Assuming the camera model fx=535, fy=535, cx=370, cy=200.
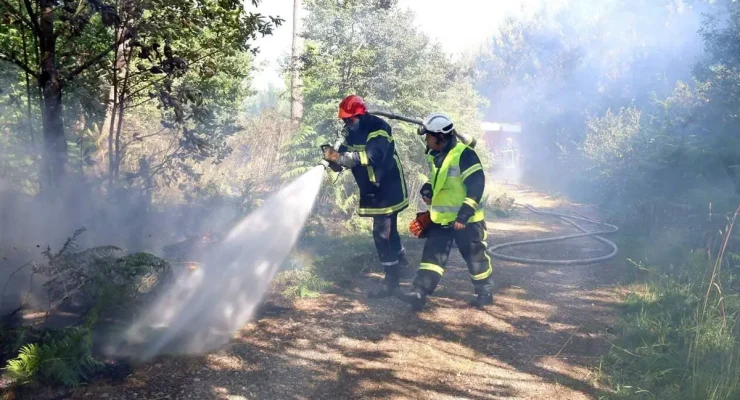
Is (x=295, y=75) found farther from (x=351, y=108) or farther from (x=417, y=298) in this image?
(x=417, y=298)

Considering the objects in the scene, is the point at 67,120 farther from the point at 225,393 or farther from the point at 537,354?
the point at 537,354

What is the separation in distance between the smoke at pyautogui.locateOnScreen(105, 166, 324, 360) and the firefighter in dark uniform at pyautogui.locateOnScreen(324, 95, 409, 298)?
798 millimetres

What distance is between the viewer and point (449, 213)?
210 inches

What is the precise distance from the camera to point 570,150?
21828 mm

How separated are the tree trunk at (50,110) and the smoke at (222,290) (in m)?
1.96

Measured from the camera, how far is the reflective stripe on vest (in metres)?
5.26

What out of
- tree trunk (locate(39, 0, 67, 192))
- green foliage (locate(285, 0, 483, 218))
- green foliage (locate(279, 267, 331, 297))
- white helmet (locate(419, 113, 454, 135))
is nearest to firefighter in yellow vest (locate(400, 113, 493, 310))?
white helmet (locate(419, 113, 454, 135))

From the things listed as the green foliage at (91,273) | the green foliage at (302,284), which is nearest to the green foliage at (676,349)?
the green foliage at (302,284)

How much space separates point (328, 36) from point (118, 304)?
758cm

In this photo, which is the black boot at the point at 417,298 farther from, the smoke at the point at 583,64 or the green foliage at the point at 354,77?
the smoke at the point at 583,64

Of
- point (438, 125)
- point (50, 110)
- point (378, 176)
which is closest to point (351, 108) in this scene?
point (378, 176)

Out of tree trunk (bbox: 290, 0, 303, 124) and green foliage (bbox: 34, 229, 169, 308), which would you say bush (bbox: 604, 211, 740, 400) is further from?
tree trunk (bbox: 290, 0, 303, 124)

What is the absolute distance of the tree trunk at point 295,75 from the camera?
415 inches

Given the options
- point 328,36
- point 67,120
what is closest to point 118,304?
point 67,120
